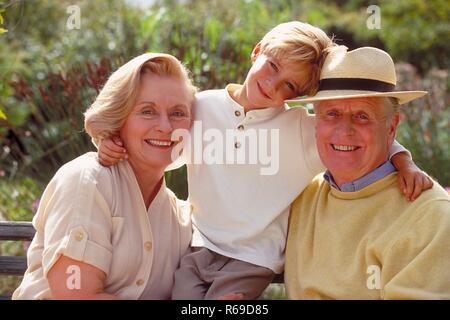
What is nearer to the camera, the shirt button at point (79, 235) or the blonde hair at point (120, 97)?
the shirt button at point (79, 235)

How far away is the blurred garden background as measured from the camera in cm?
545

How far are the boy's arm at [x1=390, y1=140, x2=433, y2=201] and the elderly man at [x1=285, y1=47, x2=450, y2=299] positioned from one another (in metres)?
0.03

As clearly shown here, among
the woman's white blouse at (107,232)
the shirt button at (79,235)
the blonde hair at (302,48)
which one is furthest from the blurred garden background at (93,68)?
the shirt button at (79,235)

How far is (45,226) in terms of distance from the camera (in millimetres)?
3146

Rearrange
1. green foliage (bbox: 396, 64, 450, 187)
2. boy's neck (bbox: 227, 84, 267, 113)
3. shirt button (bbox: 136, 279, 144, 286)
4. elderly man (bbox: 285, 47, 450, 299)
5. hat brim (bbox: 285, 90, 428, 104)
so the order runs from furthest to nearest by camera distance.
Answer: green foliage (bbox: 396, 64, 450, 187), boy's neck (bbox: 227, 84, 267, 113), shirt button (bbox: 136, 279, 144, 286), hat brim (bbox: 285, 90, 428, 104), elderly man (bbox: 285, 47, 450, 299)

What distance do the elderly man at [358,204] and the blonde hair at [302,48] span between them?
7 centimetres

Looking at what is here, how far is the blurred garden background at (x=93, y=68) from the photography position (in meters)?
5.45

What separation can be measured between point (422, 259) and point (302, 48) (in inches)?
41.2

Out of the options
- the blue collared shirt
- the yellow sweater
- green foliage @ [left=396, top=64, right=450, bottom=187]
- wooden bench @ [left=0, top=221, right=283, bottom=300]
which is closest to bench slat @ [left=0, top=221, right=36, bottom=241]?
wooden bench @ [left=0, top=221, right=283, bottom=300]

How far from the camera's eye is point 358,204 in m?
3.17

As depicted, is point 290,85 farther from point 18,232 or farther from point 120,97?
point 18,232

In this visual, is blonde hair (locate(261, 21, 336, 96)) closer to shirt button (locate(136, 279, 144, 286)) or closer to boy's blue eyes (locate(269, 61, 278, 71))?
boy's blue eyes (locate(269, 61, 278, 71))

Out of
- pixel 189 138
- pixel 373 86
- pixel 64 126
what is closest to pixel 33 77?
pixel 64 126

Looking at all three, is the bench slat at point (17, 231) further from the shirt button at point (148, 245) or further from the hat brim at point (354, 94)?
the hat brim at point (354, 94)
